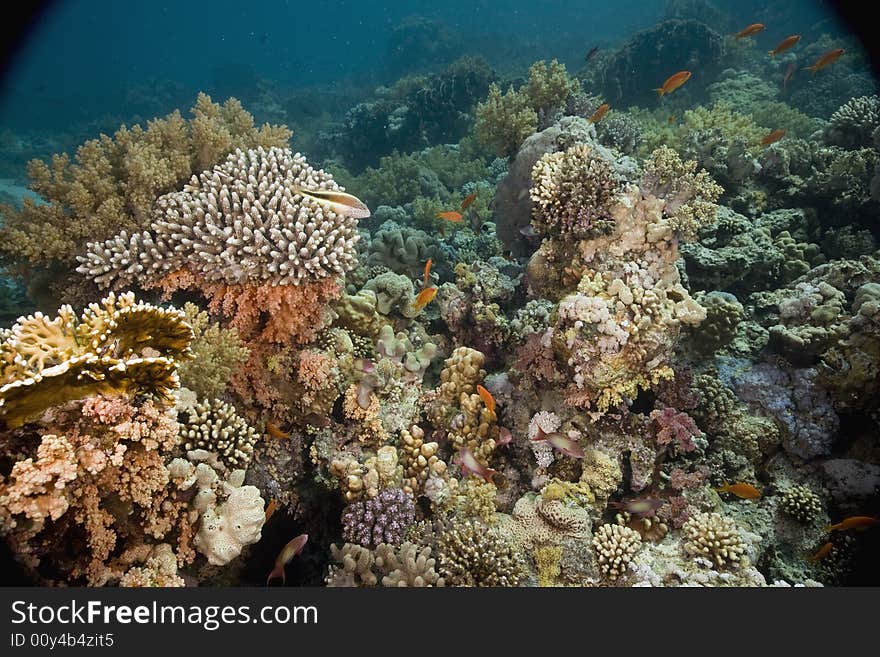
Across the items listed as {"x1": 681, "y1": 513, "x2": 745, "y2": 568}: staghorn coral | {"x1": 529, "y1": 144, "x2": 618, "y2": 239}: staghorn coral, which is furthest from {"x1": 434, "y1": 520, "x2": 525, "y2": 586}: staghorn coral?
{"x1": 529, "y1": 144, "x2": 618, "y2": 239}: staghorn coral

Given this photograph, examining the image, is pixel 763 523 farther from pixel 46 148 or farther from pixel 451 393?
pixel 46 148

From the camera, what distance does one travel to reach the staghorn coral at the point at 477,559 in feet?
11.3

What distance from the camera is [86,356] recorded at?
203 cm

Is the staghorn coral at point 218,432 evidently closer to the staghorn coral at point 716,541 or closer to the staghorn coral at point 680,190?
the staghorn coral at point 716,541

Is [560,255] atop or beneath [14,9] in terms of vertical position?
beneath

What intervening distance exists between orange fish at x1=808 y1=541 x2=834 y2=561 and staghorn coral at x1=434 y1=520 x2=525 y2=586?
289 centimetres

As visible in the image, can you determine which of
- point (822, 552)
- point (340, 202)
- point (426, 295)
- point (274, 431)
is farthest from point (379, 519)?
point (822, 552)

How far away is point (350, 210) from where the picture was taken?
3.55 m

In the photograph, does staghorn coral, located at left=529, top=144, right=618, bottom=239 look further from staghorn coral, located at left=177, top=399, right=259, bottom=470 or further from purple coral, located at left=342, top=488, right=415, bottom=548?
staghorn coral, located at left=177, top=399, right=259, bottom=470

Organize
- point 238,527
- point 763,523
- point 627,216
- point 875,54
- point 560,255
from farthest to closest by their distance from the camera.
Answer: point 875,54
point 560,255
point 627,216
point 763,523
point 238,527

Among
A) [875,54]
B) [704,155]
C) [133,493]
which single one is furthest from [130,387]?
[875,54]

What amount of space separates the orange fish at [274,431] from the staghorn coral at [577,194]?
3.48 meters

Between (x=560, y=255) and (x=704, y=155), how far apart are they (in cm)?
462

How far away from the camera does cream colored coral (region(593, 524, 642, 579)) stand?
12.0 feet
